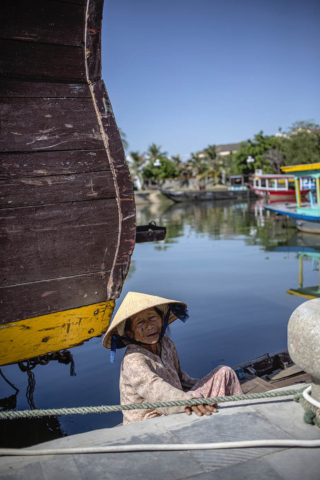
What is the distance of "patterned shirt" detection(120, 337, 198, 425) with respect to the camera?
94.8 inches

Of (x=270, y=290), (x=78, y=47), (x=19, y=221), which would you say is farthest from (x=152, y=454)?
(x=270, y=290)

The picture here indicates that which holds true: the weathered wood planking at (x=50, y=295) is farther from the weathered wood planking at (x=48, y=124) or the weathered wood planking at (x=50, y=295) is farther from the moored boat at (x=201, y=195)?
the moored boat at (x=201, y=195)

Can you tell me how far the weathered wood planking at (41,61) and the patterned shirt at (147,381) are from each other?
5.78 feet

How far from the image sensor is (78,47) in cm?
258

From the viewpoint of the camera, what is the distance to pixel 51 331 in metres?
2.63

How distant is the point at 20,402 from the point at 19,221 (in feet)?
9.82

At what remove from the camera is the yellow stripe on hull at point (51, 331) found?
2498 millimetres

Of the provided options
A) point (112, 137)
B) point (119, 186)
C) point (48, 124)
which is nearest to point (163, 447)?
point (119, 186)

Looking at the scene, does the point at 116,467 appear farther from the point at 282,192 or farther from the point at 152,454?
the point at 282,192

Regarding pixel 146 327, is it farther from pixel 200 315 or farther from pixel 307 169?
pixel 307 169

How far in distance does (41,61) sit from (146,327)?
1.78 meters

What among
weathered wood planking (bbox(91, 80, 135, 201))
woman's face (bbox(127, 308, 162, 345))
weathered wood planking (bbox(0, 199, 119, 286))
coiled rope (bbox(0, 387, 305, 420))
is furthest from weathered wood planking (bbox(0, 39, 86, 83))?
coiled rope (bbox(0, 387, 305, 420))

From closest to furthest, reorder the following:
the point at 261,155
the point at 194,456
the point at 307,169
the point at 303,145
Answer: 1. the point at 194,456
2. the point at 307,169
3. the point at 303,145
4. the point at 261,155

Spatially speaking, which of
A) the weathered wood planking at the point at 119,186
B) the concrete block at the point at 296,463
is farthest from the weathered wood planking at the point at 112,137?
the concrete block at the point at 296,463
